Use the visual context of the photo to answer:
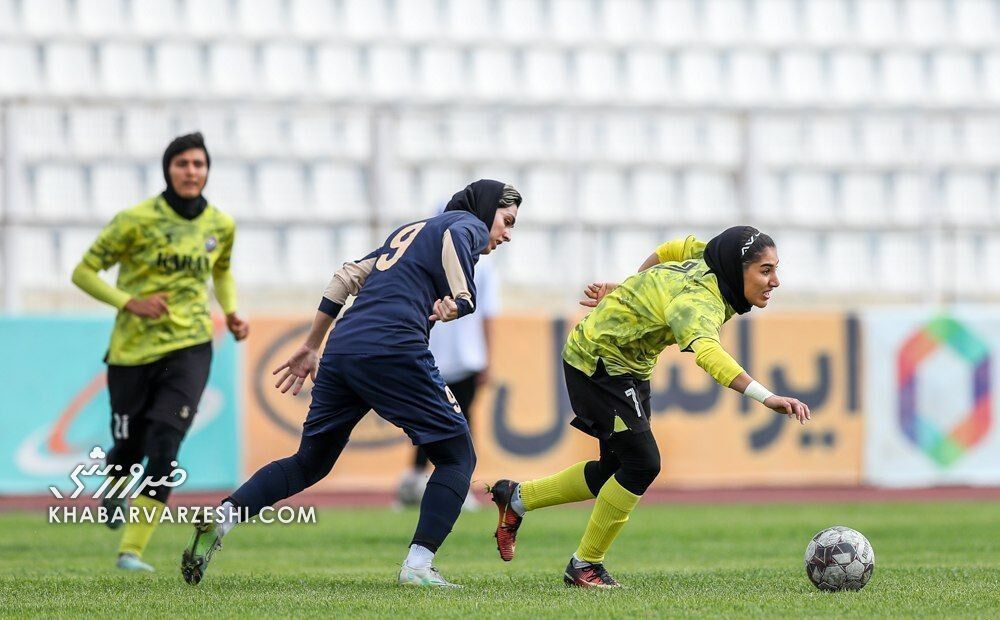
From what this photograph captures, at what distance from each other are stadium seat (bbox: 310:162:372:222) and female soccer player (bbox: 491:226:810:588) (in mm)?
7752

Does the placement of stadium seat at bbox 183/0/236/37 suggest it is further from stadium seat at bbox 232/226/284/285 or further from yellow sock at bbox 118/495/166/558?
yellow sock at bbox 118/495/166/558

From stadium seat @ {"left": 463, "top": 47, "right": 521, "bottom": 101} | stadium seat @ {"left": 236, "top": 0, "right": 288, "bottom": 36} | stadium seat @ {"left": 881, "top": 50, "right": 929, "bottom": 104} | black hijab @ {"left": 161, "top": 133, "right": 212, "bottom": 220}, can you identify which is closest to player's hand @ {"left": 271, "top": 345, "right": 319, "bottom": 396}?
black hijab @ {"left": 161, "top": 133, "right": 212, "bottom": 220}

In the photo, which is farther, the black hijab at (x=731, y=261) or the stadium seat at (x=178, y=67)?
the stadium seat at (x=178, y=67)

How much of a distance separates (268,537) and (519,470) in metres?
4.18

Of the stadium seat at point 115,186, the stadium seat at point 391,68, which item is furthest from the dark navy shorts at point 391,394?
the stadium seat at point 391,68

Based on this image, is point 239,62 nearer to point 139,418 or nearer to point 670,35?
point 670,35

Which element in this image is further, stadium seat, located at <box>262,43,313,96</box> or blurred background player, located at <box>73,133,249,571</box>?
stadium seat, located at <box>262,43,313,96</box>

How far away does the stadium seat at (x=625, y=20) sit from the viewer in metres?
24.0

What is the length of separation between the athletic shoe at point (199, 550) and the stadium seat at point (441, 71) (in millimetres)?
16820

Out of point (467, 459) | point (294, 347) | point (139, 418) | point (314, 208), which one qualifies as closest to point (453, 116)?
point (314, 208)

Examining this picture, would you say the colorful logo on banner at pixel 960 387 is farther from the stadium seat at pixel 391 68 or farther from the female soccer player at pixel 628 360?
the stadium seat at pixel 391 68

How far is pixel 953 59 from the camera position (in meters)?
24.2

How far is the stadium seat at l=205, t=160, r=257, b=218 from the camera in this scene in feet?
47.0

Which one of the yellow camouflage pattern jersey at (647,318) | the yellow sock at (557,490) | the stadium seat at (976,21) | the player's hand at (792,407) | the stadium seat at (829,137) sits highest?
the stadium seat at (976,21)
